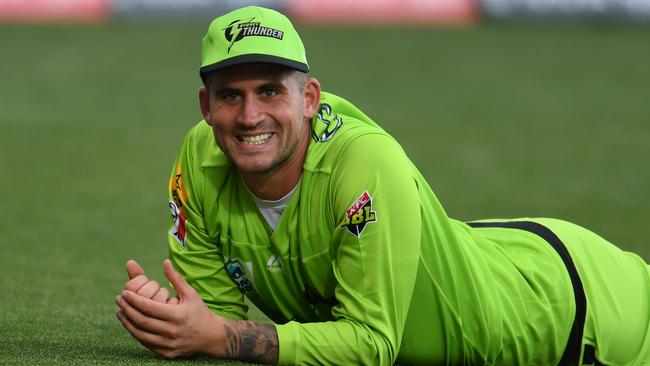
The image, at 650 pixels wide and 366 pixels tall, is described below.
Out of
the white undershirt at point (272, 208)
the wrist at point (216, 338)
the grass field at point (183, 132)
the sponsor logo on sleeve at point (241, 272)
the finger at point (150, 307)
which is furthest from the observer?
the grass field at point (183, 132)

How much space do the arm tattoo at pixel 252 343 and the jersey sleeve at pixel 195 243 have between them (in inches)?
19.2

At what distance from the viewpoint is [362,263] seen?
3.79 metres

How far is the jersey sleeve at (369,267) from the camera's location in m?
3.78

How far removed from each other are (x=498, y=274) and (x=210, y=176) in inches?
41.5

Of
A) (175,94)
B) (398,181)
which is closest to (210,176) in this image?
(398,181)

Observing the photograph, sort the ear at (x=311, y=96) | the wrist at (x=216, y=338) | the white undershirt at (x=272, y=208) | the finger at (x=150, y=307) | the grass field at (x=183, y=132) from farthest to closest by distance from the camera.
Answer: the grass field at (x=183, y=132)
the white undershirt at (x=272, y=208)
the ear at (x=311, y=96)
the wrist at (x=216, y=338)
the finger at (x=150, y=307)

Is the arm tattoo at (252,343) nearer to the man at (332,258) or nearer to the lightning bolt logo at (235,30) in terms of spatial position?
the man at (332,258)

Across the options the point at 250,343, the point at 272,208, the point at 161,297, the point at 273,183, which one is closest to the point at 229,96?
the point at 273,183

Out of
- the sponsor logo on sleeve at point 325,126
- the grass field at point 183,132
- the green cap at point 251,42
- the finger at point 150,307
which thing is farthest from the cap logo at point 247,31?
the grass field at point 183,132

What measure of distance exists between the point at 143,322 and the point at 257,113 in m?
0.73

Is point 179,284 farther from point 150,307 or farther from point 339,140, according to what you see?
point 339,140

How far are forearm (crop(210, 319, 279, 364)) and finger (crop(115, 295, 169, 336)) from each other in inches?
8.1

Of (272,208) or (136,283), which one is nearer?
(136,283)

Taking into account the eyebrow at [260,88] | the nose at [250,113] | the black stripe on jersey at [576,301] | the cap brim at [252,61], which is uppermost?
the cap brim at [252,61]
